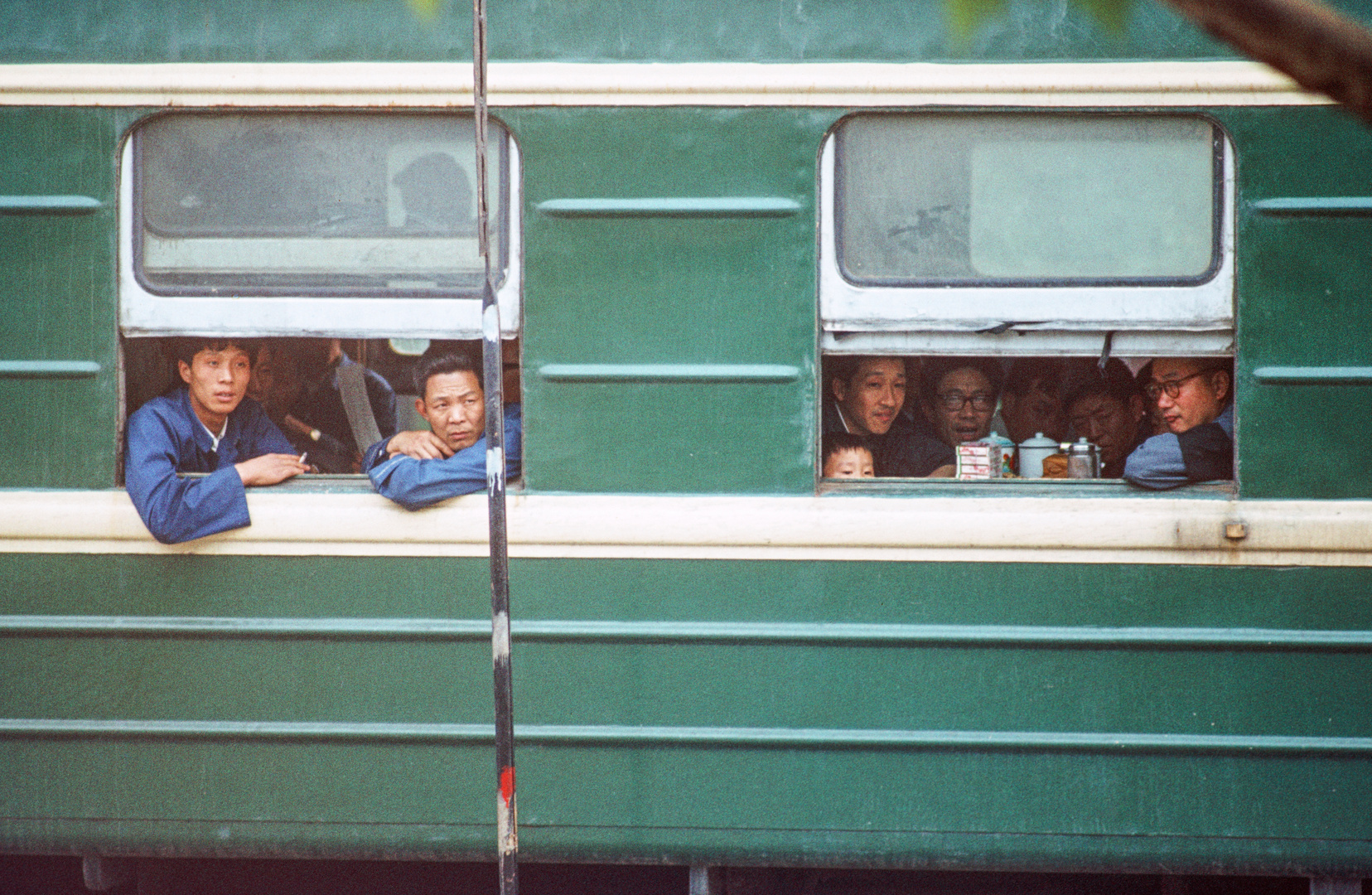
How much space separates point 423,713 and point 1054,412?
1604 millimetres

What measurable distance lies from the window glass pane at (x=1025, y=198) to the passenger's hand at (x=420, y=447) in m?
1.01

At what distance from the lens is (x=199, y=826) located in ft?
8.34

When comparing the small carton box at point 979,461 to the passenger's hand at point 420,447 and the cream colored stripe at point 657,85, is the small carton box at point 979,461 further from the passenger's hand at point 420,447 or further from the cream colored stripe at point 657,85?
the passenger's hand at point 420,447

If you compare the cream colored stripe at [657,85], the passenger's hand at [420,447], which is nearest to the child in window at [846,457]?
the cream colored stripe at [657,85]

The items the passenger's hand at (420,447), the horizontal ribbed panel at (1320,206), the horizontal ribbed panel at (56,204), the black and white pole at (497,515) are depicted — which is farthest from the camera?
the passenger's hand at (420,447)

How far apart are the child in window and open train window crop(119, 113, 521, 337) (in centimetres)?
77

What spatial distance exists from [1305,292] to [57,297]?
2698 millimetres

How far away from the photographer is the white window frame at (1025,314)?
2441 millimetres

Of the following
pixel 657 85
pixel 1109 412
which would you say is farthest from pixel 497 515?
pixel 1109 412

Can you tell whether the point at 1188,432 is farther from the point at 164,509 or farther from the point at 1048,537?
the point at 164,509

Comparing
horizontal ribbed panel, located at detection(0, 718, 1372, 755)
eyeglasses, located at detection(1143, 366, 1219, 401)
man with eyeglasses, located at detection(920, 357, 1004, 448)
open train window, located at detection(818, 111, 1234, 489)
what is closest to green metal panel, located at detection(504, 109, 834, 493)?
open train window, located at detection(818, 111, 1234, 489)

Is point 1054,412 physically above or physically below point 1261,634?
above

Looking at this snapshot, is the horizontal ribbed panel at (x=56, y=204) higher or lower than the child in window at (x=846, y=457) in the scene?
higher

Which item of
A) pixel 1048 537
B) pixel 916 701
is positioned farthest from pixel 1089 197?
pixel 916 701
